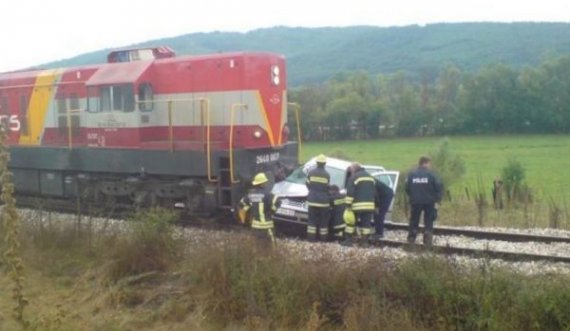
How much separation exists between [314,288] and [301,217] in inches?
Result: 192

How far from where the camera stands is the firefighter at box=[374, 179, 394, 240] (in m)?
12.3

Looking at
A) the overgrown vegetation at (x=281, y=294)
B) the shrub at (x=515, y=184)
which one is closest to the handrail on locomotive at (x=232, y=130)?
the overgrown vegetation at (x=281, y=294)

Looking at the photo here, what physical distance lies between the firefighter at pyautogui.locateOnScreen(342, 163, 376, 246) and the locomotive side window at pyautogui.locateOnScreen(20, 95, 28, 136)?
Answer: 9400mm

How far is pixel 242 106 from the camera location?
13.7 m

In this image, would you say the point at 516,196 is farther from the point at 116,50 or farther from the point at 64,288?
the point at 64,288

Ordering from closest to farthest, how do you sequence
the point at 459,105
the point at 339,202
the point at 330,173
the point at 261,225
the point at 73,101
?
the point at 261,225, the point at 339,202, the point at 330,173, the point at 73,101, the point at 459,105

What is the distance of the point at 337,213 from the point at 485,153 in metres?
47.6

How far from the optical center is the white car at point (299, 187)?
1269 cm

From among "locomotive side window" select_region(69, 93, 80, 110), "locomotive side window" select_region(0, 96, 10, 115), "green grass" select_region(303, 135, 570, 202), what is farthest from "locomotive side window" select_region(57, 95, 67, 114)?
"green grass" select_region(303, 135, 570, 202)

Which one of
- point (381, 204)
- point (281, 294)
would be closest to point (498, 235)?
point (381, 204)

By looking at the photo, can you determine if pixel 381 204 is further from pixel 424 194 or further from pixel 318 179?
pixel 318 179

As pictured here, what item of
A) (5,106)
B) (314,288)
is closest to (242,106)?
(314,288)

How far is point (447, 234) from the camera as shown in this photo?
12.6 metres

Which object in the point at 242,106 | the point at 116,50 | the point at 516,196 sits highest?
the point at 116,50
